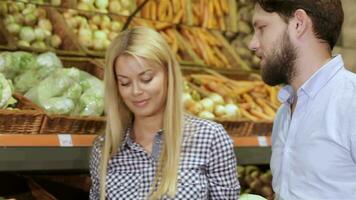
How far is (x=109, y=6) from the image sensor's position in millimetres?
4500

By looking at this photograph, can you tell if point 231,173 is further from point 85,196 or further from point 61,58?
point 61,58

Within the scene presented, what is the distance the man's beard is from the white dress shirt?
69 millimetres

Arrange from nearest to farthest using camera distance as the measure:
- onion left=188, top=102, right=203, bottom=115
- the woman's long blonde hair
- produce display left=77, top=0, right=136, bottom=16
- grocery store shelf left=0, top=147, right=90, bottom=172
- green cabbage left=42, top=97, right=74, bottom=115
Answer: the woman's long blonde hair
grocery store shelf left=0, top=147, right=90, bottom=172
green cabbage left=42, top=97, right=74, bottom=115
onion left=188, top=102, right=203, bottom=115
produce display left=77, top=0, right=136, bottom=16

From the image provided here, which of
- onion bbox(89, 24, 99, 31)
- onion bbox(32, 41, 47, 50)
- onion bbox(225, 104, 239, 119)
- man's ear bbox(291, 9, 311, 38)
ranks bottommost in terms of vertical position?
onion bbox(225, 104, 239, 119)

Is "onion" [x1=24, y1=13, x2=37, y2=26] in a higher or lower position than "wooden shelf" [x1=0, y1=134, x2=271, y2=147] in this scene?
higher

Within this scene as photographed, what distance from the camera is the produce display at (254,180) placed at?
4.18 meters

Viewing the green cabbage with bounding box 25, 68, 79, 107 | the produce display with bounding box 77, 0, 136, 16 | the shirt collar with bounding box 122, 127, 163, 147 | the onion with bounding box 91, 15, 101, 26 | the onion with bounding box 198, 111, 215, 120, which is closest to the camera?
the shirt collar with bounding box 122, 127, 163, 147

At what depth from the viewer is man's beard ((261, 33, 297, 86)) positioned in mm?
2100

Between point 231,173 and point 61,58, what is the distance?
155 cm

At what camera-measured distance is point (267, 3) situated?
2.14 m

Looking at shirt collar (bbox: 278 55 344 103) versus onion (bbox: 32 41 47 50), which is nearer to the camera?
shirt collar (bbox: 278 55 344 103)

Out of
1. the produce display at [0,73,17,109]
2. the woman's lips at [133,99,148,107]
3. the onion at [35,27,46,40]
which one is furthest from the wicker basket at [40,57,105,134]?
the onion at [35,27,46,40]

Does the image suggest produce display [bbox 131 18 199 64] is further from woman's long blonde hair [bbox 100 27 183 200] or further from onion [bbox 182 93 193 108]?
woman's long blonde hair [bbox 100 27 183 200]

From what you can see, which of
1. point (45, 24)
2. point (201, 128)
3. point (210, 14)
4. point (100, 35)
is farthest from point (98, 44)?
point (201, 128)
